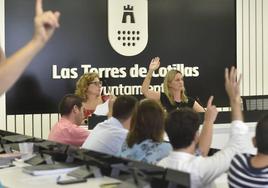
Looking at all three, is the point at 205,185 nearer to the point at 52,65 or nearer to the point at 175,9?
the point at 52,65

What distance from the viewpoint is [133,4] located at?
7.17 meters

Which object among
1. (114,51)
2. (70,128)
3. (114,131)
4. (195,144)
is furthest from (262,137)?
(114,51)

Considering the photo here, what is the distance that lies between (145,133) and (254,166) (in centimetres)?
94

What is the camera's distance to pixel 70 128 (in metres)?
4.40

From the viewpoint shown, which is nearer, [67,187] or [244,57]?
[67,187]

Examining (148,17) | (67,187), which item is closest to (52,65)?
(148,17)

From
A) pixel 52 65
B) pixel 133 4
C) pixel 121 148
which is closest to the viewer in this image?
pixel 121 148

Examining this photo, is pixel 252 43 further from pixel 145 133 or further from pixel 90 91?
pixel 145 133

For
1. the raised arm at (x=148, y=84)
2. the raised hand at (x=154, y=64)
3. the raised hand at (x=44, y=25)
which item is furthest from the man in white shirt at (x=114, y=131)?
the raised hand at (x=154, y=64)

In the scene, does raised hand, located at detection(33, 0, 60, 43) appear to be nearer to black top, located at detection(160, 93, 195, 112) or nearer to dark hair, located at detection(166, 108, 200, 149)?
dark hair, located at detection(166, 108, 200, 149)

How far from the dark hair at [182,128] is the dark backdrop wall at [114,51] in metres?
4.14

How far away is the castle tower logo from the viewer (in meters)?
7.02

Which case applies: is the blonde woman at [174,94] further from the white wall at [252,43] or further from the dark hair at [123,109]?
the dark hair at [123,109]

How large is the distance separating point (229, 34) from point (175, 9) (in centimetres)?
88
